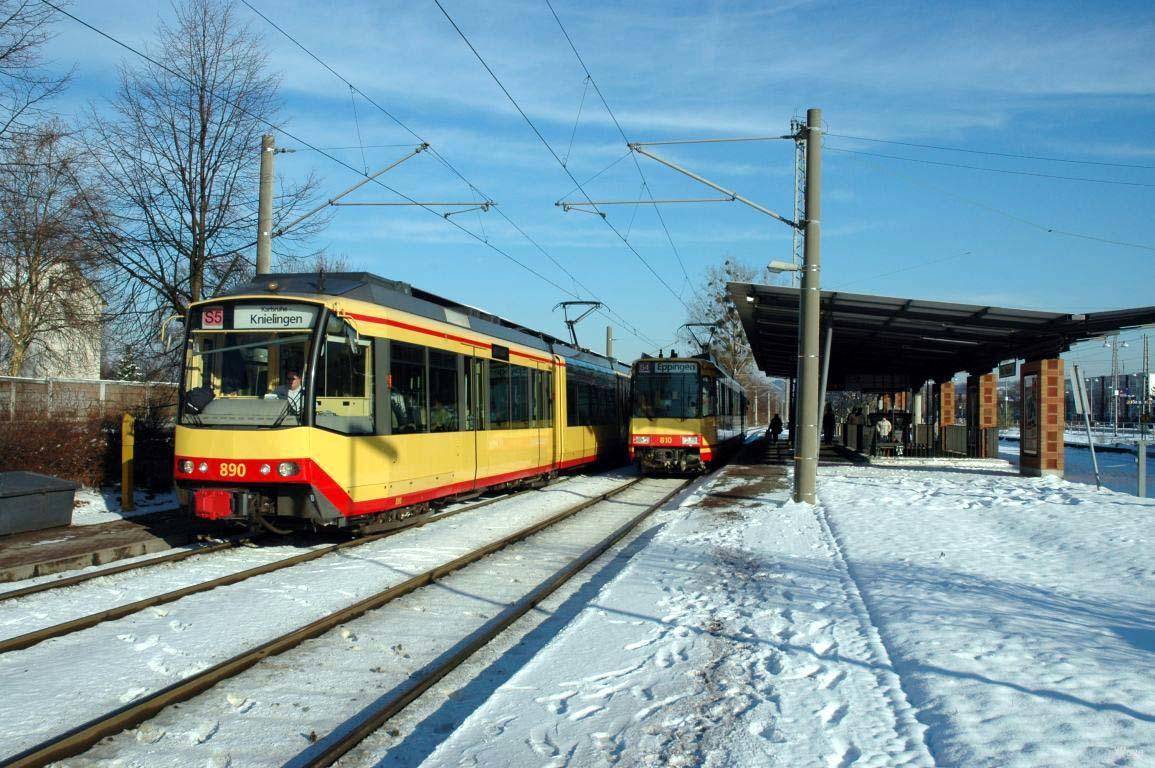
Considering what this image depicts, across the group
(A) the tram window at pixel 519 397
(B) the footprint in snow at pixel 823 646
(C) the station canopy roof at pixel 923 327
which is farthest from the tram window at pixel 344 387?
(C) the station canopy roof at pixel 923 327

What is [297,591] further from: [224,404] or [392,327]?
[392,327]

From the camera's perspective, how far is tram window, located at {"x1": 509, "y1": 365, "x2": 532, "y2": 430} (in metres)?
15.7

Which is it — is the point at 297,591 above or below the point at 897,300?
below

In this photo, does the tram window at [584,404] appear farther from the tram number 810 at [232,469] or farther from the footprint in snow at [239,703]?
the footprint in snow at [239,703]

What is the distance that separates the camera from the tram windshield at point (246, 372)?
31.8 ft

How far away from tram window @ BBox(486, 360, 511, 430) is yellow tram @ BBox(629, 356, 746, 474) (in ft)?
22.7

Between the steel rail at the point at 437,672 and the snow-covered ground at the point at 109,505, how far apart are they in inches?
278

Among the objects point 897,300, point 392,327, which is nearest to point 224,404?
point 392,327

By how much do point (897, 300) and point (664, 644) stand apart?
44.1ft

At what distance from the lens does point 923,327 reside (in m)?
21.4

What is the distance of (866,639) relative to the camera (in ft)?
21.2

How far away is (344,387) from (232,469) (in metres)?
1.49

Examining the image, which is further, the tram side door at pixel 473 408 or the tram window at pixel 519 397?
the tram window at pixel 519 397

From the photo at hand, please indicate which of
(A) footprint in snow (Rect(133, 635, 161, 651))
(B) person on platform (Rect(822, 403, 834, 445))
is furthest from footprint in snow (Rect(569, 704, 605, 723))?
(B) person on platform (Rect(822, 403, 834, 445))
